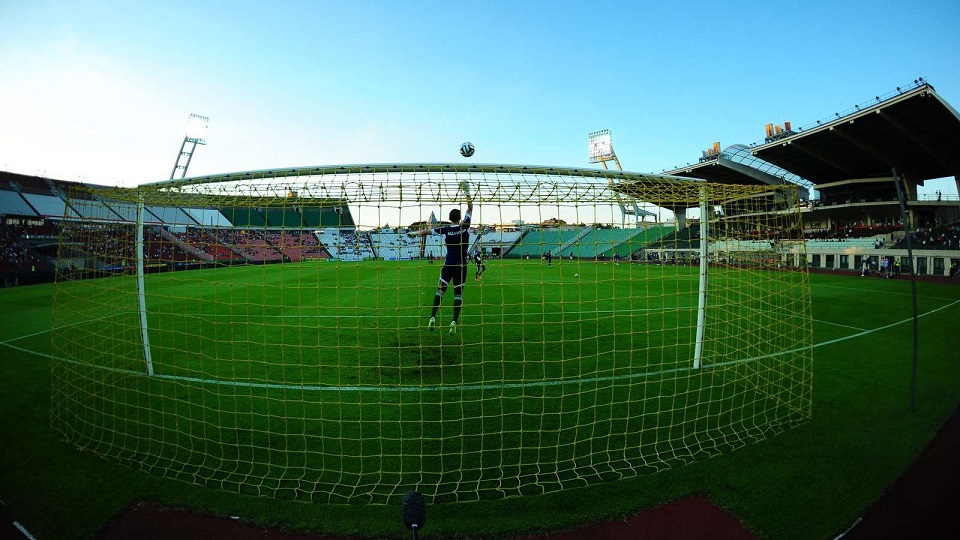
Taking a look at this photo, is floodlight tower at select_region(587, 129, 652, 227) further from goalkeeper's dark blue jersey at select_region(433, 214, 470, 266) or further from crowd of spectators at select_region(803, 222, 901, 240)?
goalkeeper's dark blue jersey at select_region(433, 214, 470, 266)

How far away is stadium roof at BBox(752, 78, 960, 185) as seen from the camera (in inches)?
1004

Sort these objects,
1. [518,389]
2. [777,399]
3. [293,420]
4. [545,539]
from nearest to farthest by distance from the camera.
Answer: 1. [545,539]
2. [293,420]
3. [777,399]
4. [518,389]

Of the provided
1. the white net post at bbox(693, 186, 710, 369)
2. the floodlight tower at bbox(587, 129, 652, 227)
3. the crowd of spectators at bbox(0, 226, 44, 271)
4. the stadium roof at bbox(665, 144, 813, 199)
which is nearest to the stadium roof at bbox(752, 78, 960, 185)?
the stadium roof at bbox(665, 144, 813, 199)

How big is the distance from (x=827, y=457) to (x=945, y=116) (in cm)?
3462

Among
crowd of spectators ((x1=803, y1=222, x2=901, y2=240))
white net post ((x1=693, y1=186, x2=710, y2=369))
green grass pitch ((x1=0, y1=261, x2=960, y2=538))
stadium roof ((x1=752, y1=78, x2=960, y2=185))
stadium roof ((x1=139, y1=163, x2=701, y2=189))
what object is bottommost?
green grass pitch ((x1=0, y1=261, x2=960, y2=538))

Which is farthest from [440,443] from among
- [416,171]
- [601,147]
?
[601,147]

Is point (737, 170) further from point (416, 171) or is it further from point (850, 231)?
point (416, 171)

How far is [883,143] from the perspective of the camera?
30641mm

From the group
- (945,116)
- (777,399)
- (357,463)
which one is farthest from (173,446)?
(945,116)

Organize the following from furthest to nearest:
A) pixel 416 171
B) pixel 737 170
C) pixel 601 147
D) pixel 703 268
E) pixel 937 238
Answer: pixel 601 147, pixel 737 170, pixel 937 238, pixel 703 268, pixel 416 171

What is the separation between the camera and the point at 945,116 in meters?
25.5

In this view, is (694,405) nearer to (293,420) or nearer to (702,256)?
(702,256)

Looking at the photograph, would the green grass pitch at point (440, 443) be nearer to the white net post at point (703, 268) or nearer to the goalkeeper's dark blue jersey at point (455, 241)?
the white net post at point (703, 268)

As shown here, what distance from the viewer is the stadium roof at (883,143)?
2550 centimetres
